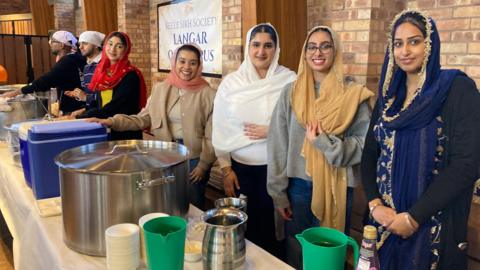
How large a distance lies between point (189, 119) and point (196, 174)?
0.29 meters

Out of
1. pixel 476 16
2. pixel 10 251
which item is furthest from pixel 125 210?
pixel 10 251

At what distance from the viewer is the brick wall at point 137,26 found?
16.9ft

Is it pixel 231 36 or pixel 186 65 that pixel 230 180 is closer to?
pixel 186 65

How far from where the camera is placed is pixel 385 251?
1.50 metres

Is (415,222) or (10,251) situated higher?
(415,222)

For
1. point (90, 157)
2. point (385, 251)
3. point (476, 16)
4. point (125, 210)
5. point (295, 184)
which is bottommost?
point (385, 251)

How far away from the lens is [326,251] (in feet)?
2.93

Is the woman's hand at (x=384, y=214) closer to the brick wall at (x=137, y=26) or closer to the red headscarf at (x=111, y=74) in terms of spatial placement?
the red headscarf at (x=111, y=74)

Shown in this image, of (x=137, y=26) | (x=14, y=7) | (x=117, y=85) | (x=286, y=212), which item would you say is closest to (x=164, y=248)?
(x=286, y=212)

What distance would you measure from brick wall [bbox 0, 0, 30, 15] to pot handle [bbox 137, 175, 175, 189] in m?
11.0

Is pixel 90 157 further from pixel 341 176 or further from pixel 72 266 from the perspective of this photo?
pixel 341 176

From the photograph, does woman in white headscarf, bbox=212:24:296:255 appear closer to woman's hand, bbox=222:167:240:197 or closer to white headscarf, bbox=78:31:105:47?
woman's hand, bbox=222:167:240:197

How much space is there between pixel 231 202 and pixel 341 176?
73 centimetres

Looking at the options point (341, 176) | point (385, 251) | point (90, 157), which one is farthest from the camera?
point (341, 176)
